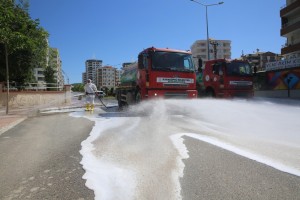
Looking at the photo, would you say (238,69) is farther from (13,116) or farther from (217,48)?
(217,48)

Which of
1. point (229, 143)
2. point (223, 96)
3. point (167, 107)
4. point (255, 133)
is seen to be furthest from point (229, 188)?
point (223, 96)

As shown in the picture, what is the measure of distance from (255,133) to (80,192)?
5.29 m

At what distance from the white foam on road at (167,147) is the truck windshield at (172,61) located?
2.21 m

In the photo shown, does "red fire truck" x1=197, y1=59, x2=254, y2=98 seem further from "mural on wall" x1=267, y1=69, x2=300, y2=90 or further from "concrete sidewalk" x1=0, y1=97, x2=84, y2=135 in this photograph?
"mural on wall" x1=267, y1=69, x2=300, y2=90

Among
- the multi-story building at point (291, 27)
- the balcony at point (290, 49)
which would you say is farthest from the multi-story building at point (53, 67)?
the balcony at point (290, 49)

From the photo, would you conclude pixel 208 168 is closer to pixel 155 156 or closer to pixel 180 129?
pixel 155 156

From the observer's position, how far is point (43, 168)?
18.0ft

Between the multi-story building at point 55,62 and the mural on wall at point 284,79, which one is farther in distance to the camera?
the multi-story building at point 55,62

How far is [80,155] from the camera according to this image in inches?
247

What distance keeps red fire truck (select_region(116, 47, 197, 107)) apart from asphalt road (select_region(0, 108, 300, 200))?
21.5ft

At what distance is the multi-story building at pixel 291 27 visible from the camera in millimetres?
43656

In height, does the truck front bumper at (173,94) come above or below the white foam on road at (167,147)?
above

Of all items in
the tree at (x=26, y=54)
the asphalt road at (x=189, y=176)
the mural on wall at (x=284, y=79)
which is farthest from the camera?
the mural on wall at (x=284, y=79)

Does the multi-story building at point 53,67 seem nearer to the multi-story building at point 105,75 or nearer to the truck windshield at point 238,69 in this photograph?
the truck windshield at point 238,69
